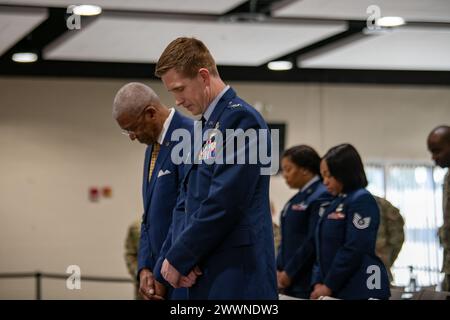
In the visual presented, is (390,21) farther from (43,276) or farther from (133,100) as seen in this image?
(43,276)

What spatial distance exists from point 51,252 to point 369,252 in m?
5.42

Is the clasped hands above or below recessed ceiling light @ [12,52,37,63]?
below

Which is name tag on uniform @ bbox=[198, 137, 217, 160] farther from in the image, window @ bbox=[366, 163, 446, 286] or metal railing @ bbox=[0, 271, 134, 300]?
metal railing @ bbox=[0, 271, 134, 300]

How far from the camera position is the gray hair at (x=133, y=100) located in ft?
10.8

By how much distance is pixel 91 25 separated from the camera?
6.76 m

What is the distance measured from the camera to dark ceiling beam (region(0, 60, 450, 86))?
7.60 meters

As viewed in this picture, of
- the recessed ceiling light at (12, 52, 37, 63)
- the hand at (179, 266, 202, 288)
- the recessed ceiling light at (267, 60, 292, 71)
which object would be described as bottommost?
the hand at (179, 266, 202, 288)

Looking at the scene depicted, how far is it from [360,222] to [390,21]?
2.45m

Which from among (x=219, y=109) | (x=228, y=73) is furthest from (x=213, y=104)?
(x=228, y=73)

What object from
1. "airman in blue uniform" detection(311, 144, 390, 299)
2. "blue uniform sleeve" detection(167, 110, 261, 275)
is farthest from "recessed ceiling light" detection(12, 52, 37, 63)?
"blue uniform sleeve" detection(167, 110, 261, 275)

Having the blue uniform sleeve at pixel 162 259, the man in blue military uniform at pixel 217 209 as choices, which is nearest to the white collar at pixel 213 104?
the man in blue military uniform at pixel 217 209

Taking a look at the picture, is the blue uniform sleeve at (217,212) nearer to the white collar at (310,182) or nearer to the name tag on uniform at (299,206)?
the name tag on uniform at (299,206)

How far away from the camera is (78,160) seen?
905cm
